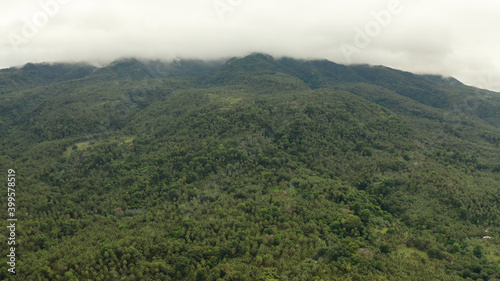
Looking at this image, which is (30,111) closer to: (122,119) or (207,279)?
(122,119)

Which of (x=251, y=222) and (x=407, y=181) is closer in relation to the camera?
(x=251, y=222)

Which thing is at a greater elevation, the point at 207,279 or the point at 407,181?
the point at 407,181

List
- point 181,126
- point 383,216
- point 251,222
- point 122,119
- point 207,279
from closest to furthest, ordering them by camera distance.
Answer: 1. point 207,279
2. point 251,222
3. point 383,216
4. point 181,126
5. point 122,119

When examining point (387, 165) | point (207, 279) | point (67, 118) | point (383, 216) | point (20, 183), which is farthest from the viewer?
point (67, 118)

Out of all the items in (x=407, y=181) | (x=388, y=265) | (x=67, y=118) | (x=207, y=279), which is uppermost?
(x=67, y=118)

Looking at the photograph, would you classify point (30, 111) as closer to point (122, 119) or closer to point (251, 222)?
point (122, 119)

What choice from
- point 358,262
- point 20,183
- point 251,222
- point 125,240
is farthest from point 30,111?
point 358,262
